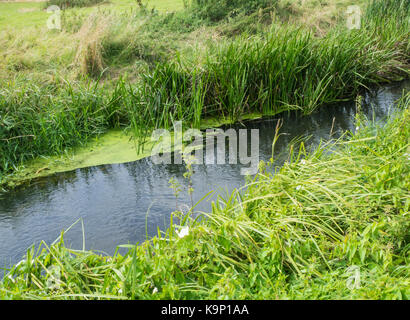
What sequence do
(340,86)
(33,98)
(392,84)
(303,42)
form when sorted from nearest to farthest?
(33,98) → (303,42) → (340,86) → (392,84)

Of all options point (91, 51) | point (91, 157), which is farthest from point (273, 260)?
point (91, 51)

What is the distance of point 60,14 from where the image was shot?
28.0ft

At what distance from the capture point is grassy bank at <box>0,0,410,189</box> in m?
4.82

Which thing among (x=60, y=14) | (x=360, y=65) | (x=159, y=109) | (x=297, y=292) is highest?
(x=60, y=14)

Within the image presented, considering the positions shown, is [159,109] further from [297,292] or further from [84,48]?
[297,292]

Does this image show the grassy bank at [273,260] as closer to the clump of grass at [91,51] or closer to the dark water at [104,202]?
the dark water at [104,202]

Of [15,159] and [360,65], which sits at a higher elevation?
[360,65]

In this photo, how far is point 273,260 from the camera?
83.6 inches

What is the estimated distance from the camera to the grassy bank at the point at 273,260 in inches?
76.4

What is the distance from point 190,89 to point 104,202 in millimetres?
2017

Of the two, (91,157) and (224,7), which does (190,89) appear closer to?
(91,157)

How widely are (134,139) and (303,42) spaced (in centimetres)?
251
